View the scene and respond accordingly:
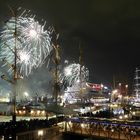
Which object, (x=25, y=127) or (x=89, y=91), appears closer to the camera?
(x=25, y=127)

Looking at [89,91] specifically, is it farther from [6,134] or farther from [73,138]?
[6,134]

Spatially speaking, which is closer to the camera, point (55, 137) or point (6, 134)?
point (6, 134)

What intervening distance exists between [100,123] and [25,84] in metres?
122

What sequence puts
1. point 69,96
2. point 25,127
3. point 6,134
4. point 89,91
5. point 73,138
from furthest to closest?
point 89,91 < point 69,96 < point 73,138 < point 25,127 < point 6,134

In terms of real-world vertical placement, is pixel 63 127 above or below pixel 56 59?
below

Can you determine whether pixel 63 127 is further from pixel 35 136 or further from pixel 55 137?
pixel 35 136

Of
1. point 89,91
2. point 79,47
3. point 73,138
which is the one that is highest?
point 79,47

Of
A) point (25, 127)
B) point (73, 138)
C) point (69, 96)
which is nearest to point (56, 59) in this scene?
point (73, 138)

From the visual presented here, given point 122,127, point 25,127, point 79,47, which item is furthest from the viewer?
point 79,47

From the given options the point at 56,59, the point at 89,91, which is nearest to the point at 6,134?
the point at 56,59

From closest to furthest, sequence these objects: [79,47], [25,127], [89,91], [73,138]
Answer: [25,127], [73,138], [79,47], [89,91]

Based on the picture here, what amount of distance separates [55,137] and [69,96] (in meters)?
88.3

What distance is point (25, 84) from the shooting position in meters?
160

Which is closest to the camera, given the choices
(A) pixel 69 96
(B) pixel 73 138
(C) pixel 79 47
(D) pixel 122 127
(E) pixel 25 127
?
(E) pixel 25 127
